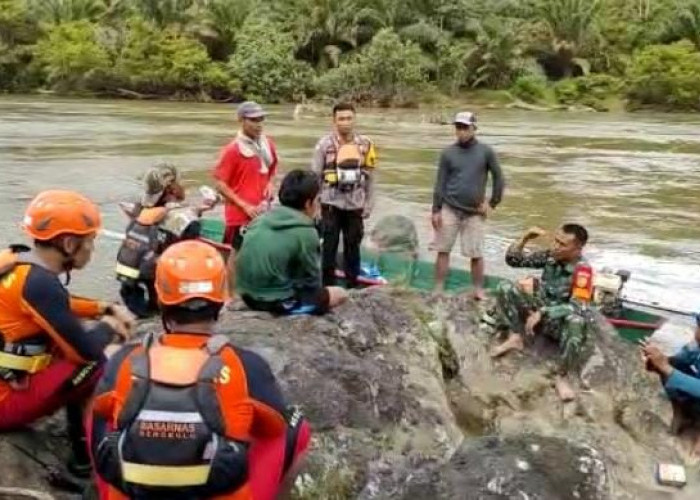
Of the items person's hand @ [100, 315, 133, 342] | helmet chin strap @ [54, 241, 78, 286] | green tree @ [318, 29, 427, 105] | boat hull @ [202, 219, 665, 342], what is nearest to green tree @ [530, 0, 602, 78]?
green tree @ [318, 29, 427, 105]

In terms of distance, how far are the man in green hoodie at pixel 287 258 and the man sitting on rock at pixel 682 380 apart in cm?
214

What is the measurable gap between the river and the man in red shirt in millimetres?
2290

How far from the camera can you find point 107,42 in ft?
177

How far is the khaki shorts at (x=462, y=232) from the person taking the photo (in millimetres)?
8180

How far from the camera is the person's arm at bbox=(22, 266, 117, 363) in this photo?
3.51 m

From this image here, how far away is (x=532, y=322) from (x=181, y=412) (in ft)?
14.2

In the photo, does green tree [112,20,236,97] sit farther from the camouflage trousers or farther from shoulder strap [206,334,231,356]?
shoulder strap [206,334,231,356]

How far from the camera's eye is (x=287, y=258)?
18.5ft

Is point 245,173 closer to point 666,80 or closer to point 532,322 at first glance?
→ point 532,322

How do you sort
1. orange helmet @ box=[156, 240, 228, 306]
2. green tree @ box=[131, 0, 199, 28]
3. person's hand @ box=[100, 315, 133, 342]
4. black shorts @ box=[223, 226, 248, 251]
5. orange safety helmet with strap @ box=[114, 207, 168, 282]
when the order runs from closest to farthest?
orange helmet @ box=[156, 240, 228, 306]
person's hand @ box=[100, 315, 133, 342]
orange safety helmet with strap @ box=[114, 207, 168, 282]
black shorts @ box=[223, 226, 248, 251]
green tree @ box=[131, 0, 199, 28]

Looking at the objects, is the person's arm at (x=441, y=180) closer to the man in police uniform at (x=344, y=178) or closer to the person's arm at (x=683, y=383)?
the man in police uniform at (x=344, y=178)

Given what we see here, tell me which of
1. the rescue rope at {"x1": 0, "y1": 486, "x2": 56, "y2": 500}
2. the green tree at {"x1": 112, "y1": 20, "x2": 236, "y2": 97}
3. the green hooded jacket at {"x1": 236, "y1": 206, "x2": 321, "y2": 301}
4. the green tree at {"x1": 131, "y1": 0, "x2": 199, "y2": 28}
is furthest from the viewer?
the green tree at {"x1": 131, "y1": 0, "x2": 199, "y2": 28}

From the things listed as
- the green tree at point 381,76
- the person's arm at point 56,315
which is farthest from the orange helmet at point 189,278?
the green tree at point 381,76

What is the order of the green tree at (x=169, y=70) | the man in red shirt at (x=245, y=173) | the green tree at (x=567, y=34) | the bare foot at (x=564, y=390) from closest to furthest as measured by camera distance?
the bare foot at (x=564, y=390) < the man in red shirt at (x=245, y=173) < the green tree at (x=169, y=70) < the green tree at (x=567, y=34)
